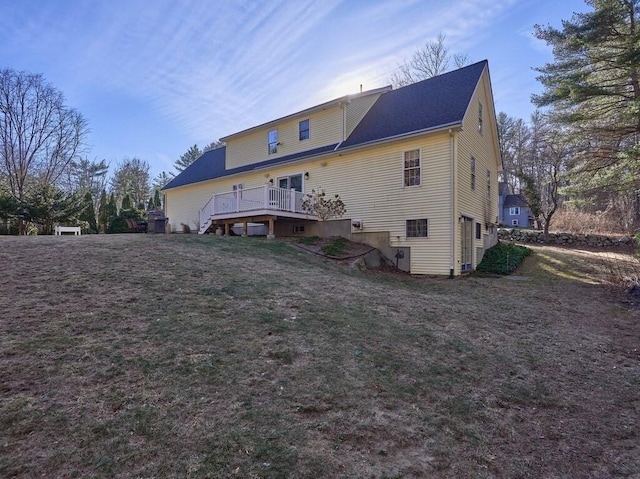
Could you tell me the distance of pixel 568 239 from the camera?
1897 centimetres

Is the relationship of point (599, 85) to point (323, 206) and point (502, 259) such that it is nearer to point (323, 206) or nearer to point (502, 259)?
point (502, 259)

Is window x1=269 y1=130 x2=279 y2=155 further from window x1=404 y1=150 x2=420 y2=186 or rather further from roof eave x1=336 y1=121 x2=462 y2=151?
window x1=404 y1=150 x2=420 y2=186

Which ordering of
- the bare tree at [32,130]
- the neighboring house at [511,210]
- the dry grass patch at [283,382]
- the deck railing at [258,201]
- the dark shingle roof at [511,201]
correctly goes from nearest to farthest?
the dry grass patch at [283,382]
the deck railing at [258,201]
the bare tree at [32,130]
the dark shingle roof at [511,201]
the neighboring house at [511,210]

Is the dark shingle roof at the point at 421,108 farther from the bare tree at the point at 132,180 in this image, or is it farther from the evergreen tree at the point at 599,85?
the bare tree at the point at 132,180

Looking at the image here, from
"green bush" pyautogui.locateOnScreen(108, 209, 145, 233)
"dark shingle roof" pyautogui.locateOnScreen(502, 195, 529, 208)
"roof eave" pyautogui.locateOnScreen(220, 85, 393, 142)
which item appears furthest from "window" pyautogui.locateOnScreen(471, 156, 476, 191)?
"dark shingle roof" pyautogui.locateOnScreen(502, 195, 529, 208)

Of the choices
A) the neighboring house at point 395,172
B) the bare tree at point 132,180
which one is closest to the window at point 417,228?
the neighboring house at point 395,172

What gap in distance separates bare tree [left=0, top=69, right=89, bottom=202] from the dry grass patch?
82.0 ft

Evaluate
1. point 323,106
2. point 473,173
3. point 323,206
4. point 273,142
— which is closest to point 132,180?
point 273,142

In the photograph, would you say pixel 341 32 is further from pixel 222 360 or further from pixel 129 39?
pixel 222 360

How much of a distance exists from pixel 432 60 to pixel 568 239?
1393 centimetres

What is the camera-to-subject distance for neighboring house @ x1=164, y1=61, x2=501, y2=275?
11.6 metres

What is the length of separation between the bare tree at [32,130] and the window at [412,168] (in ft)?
79.3

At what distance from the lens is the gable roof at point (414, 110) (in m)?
12.0

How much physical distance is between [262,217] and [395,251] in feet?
16.0
